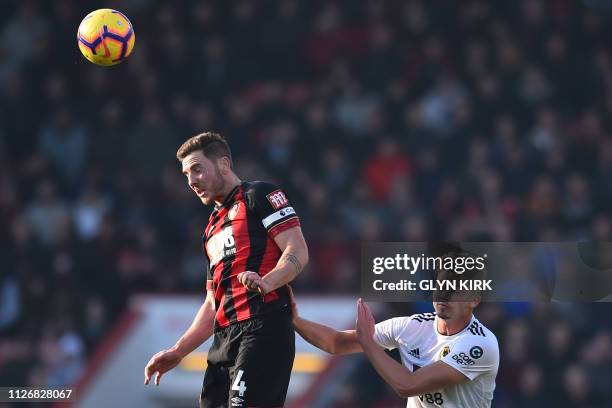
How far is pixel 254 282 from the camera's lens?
576cm

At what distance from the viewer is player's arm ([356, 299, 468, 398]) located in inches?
242

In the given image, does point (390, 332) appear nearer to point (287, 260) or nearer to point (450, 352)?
point (450, 352)

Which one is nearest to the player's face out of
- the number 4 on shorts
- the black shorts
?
the black shorts

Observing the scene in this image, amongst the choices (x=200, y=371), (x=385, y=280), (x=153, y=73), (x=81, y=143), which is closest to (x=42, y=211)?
(x=81, y=143)

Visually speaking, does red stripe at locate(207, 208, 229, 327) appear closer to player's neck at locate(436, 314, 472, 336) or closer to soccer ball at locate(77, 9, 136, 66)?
player's neck at locate(436, 314, 472, 336)

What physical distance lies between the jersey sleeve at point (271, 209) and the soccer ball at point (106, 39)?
2.29 meters

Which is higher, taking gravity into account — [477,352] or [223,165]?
[223,165]

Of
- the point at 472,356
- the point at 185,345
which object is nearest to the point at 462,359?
the point at 472,356

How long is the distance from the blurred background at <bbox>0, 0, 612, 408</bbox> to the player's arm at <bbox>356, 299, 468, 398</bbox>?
189 inches

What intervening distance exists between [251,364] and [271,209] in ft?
2.76

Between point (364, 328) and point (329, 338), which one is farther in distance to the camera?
point (329, 338)

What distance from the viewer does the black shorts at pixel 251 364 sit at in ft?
20.0

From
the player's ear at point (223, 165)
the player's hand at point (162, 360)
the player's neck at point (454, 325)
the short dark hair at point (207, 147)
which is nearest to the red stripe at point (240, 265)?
the player's ear at point (223, 165)

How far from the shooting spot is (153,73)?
53.7 feet
